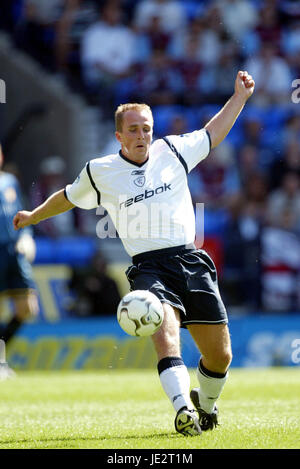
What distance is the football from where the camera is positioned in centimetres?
557

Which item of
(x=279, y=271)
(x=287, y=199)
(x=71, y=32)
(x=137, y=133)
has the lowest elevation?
(x=279, y=271)

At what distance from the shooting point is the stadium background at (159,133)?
43.6 feet

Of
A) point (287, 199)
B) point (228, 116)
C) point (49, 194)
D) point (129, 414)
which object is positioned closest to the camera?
point (228, 116)

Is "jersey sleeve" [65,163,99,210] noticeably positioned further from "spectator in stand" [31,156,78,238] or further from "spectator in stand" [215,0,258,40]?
"spectator in stand" [215,0,258,40]

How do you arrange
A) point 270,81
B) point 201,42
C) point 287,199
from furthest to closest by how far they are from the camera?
1. point 201,42
2. point 270,81
3. point 287,199

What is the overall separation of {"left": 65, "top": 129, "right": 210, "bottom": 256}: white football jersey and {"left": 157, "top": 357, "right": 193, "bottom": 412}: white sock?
32.1 inches

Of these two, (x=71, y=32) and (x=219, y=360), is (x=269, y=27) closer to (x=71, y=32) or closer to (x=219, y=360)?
(x=71, y=32)

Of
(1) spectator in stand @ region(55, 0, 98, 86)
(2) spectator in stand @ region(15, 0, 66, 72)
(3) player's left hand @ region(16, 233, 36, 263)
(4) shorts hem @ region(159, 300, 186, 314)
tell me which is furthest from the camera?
(2) spectator in stand @ region(15, 0, 66, 72)

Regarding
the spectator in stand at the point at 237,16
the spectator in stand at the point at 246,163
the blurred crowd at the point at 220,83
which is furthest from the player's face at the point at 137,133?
the spectator in stand at the point at 237,16

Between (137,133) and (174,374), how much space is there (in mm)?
1636

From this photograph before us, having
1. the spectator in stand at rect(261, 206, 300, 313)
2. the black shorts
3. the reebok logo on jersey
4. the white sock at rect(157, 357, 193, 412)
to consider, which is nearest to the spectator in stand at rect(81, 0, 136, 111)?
the spectator in stand at rect(261, 206, 300, 313)

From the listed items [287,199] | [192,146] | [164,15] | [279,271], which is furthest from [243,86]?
[164,15]

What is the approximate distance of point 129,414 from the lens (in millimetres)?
7238

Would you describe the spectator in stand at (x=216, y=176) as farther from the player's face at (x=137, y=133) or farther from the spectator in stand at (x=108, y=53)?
the player's face at (x=137, y=133)
